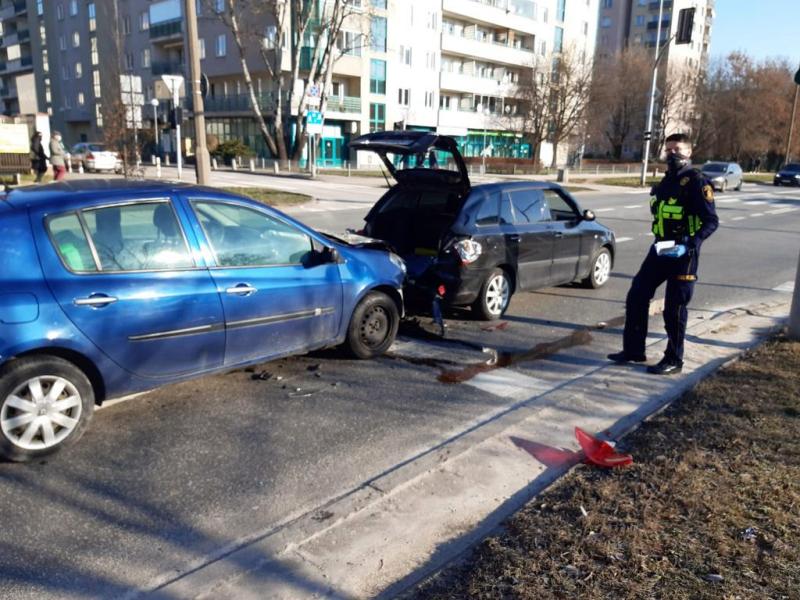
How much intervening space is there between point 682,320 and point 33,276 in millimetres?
4880

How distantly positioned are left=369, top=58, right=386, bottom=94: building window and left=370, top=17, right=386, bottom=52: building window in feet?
3.11

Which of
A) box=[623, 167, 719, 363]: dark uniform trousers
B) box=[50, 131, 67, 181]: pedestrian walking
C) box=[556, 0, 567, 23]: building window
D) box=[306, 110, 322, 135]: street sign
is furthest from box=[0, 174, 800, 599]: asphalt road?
box=[556, 0, 567, 23]: building window

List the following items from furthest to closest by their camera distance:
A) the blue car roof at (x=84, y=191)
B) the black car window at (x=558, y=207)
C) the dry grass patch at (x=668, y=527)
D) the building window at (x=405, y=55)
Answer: the building window at (x=405, y=55) < the black car window at (x=558, y=207) < the blue car roof at (x=84, y=191) < the dry grass patch at (x=668, y=527)

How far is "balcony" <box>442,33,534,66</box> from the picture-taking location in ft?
183

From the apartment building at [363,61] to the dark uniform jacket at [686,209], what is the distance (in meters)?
36.9

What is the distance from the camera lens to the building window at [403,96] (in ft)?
174

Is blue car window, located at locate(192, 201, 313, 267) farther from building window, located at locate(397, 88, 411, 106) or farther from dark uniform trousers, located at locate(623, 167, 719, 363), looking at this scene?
building window, located at locate(397, 88, 411, 106)

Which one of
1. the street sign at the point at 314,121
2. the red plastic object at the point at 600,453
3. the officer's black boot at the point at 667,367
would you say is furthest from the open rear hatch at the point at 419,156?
the street sign at the point at 314,121

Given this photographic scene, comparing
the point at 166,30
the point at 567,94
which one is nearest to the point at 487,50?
the point at 567,94

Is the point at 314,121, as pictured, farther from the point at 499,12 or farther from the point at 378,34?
the point at 499,12

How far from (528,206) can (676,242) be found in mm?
2517

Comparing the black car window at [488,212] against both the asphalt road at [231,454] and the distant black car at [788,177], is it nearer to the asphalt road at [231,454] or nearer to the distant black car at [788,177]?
the asphalt road at [231,454]

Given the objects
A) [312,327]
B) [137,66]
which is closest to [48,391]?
[312,327]

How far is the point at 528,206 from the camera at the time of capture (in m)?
7.75
